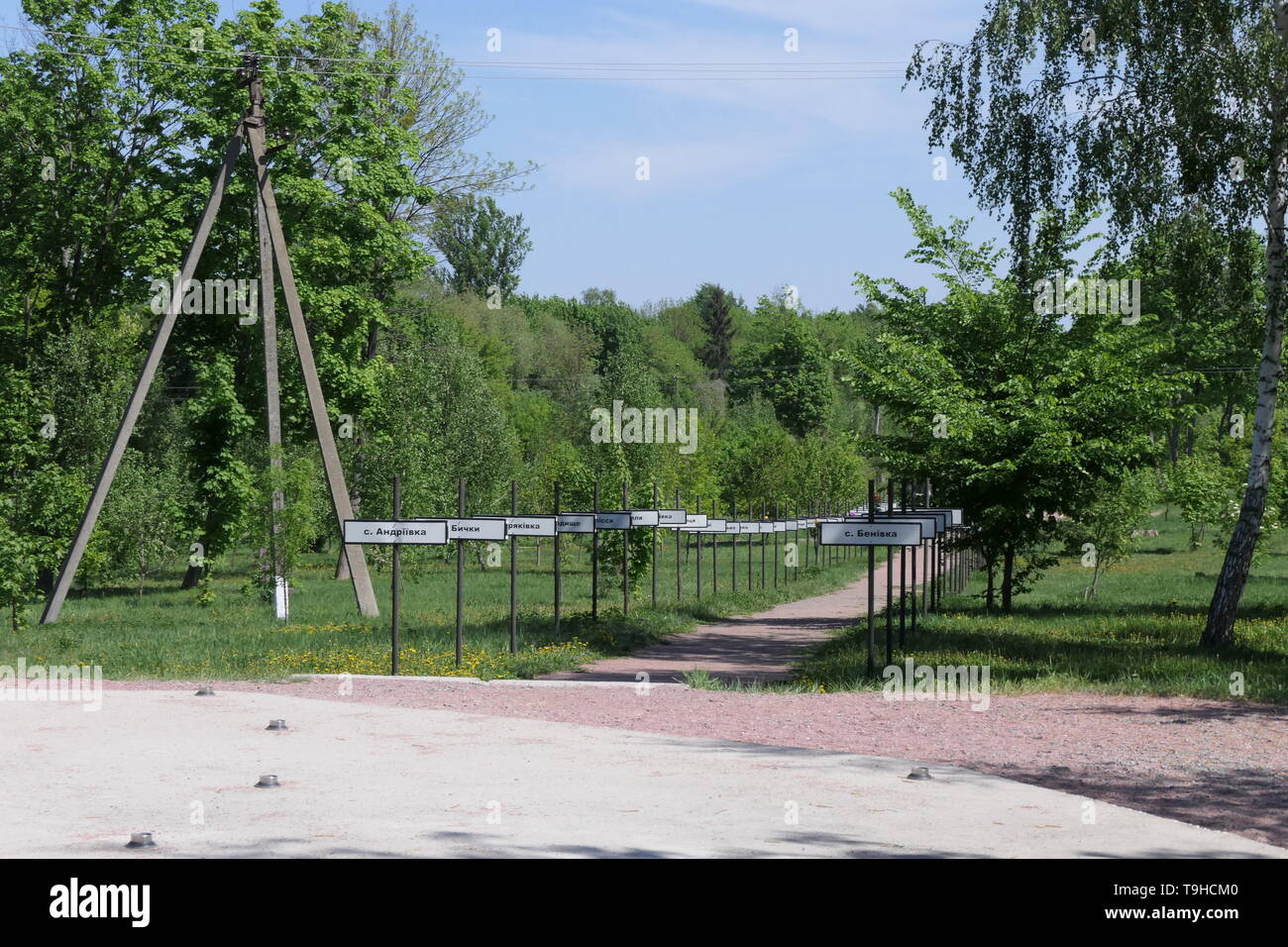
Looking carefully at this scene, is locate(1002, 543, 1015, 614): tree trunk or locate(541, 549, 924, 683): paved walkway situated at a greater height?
locate(1002, 543, 1015, 614): tree trunk

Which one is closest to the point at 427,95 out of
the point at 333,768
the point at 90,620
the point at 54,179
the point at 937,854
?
the point at 54,179

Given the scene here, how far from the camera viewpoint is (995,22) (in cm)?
2155

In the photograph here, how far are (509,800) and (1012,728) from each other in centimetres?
529

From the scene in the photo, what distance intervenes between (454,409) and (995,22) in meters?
33.7

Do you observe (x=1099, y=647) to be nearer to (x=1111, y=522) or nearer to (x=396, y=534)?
(x=396, y=534)

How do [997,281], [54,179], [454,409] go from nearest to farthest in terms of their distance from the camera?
[997,281], [54,179], [454,409]

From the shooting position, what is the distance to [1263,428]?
20.3 meters

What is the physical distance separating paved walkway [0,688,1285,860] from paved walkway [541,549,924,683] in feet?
19.7

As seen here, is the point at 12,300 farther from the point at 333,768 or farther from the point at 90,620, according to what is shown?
the point at 333,768

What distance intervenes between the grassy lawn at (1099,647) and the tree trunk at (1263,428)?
513mm

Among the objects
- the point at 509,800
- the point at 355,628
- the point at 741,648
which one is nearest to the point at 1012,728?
the point at 509,800

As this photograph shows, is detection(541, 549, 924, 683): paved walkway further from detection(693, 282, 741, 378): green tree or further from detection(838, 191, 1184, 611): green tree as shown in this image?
detection(693, 282, 741, 378): green tree

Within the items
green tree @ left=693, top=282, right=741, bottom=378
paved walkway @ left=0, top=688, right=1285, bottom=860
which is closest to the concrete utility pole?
paved walkway @ left=0, top=688, right=1285, bottom=860

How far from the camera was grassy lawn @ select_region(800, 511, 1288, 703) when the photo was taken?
1524 cm
